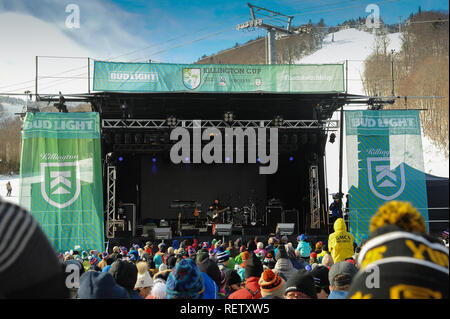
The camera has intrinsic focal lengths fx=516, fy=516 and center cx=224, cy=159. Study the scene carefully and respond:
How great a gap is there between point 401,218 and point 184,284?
1401mm

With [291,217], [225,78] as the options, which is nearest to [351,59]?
[291,217]

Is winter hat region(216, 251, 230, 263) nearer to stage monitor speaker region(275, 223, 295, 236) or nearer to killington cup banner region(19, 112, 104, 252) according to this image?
killington cup banner region(19, 112, 104, 252)

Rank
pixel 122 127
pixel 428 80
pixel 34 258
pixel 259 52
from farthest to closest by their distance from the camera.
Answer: pixel 259 52 → pixel 428 80 → pixel 122 127 → pixel 34 258

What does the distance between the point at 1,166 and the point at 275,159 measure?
11018mm

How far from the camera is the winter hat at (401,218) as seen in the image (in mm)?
1881

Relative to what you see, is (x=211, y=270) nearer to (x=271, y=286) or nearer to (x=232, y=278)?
(x=232, y=278)

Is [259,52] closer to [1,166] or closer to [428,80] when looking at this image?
[428,80]

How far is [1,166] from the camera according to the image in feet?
44.7

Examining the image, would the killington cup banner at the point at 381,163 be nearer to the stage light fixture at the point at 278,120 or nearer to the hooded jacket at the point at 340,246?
the stage light fixture at the point at 278,120

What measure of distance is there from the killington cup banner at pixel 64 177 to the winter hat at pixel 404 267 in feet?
43.6

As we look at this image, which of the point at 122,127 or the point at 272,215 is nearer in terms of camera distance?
the point at 122,127

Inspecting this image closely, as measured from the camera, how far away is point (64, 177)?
1455 centimetres
